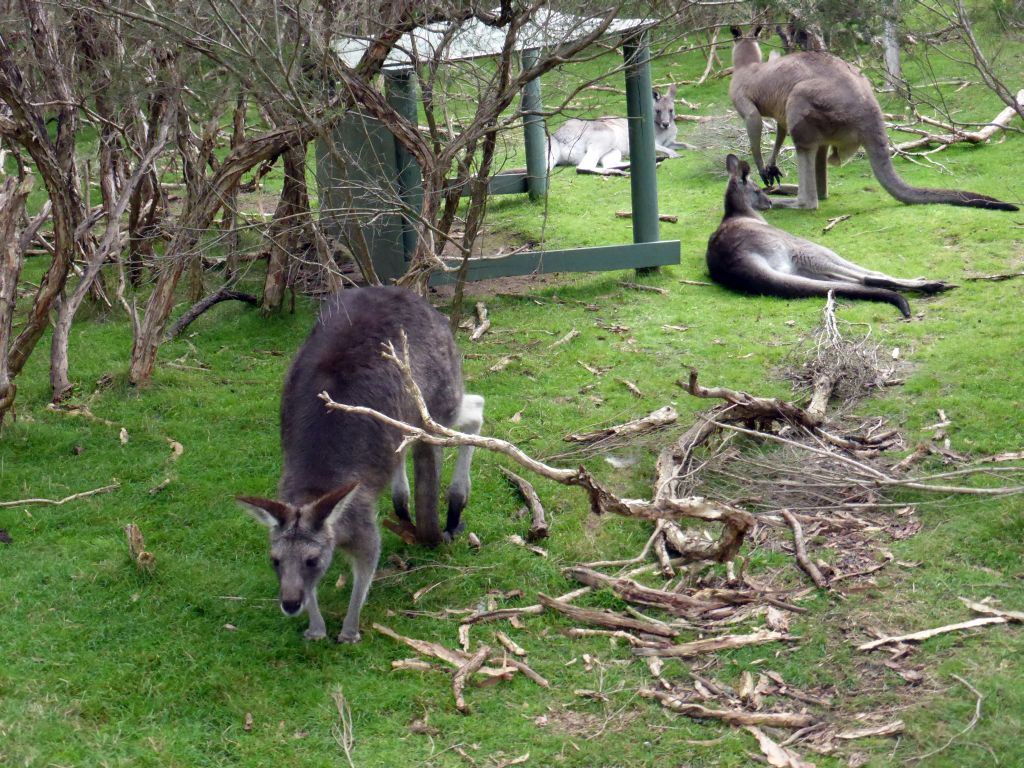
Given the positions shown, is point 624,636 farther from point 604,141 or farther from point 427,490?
point 604,141

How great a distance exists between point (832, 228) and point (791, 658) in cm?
708

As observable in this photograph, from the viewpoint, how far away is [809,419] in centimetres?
641

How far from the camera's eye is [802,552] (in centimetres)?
530

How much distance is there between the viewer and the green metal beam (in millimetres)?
9664

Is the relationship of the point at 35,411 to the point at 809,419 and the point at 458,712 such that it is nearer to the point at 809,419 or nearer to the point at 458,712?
the point at 458,712

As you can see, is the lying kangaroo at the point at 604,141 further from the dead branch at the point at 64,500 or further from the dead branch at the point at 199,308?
the dead branch at the point at 64,500

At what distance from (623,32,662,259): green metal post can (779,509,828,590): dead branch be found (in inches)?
194

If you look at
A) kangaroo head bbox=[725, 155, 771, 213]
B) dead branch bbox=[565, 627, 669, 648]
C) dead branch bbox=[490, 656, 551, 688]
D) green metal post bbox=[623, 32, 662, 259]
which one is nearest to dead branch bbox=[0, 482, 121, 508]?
dead branch bbox=[490, 656, 551, 688]

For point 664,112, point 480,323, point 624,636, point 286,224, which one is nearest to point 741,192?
point 480,323

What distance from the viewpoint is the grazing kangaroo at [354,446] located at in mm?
4703

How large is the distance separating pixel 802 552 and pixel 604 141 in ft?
32.2

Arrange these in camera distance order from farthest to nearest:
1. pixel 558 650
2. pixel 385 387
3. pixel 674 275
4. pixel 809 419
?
1. pixel 674 275
2. pixel 809 419
3. pixel 385 387
4. pixel 558 650

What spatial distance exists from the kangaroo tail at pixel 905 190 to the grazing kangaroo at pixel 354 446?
642 centimetres

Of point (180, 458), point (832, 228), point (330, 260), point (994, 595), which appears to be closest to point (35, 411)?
point (180, 458)
